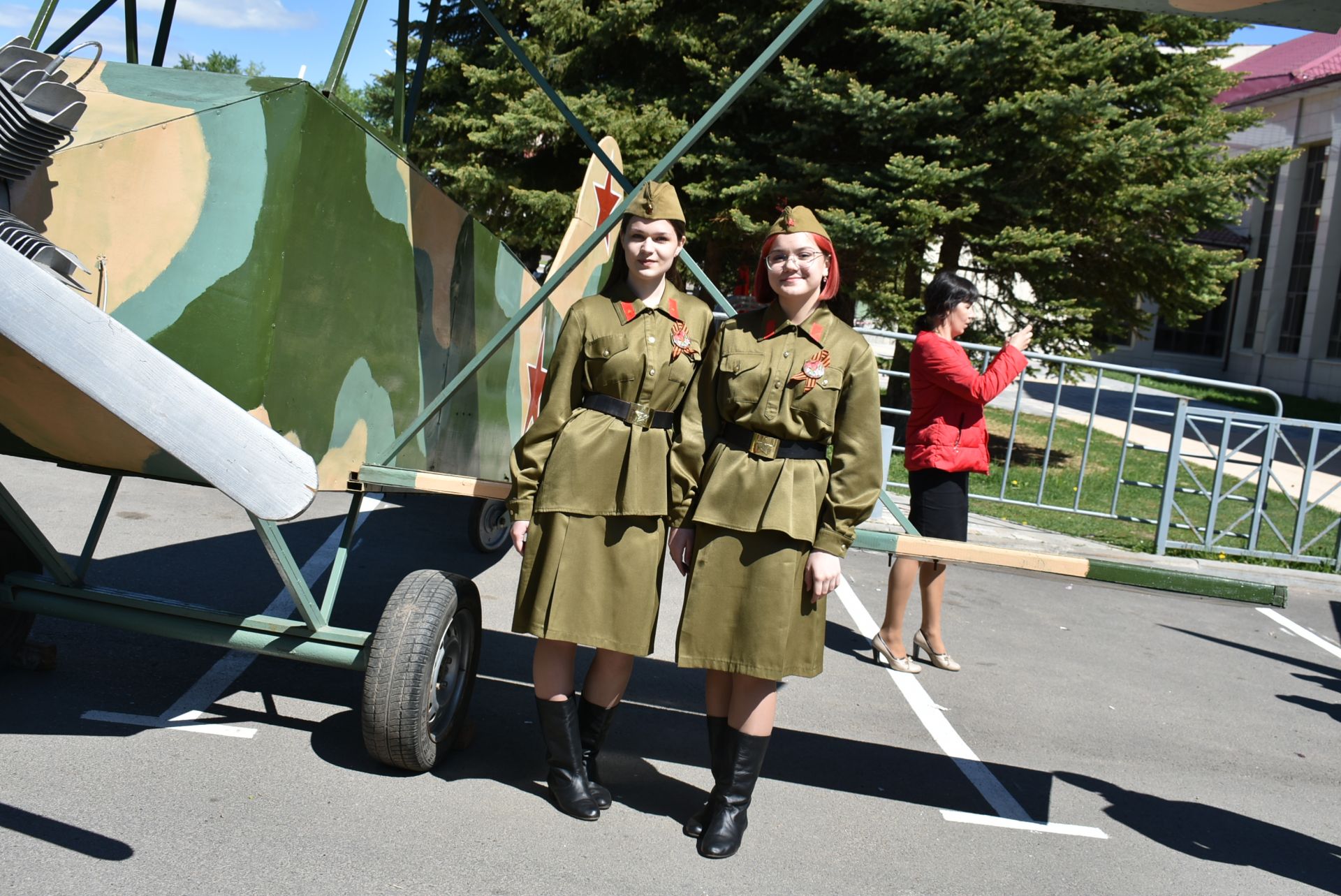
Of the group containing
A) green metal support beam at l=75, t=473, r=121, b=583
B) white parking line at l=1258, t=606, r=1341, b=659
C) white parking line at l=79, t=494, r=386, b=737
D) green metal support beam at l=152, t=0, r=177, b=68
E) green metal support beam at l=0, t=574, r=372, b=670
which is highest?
green metal support beam at l=152, t=0, r=177, b=68

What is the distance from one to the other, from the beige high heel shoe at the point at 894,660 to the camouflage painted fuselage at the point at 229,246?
2797 millimetres

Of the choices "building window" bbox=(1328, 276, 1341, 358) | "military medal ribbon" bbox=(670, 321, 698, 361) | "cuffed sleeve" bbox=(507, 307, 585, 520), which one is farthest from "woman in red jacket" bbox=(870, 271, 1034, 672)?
"building window" bbox=(1328, 276, 1341, 358)

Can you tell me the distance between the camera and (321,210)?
10.9ft

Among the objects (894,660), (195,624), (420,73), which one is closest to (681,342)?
(195,624)

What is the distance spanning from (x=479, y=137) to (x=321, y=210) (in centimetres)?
968

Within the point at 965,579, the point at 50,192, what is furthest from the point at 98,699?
the point at 965,579

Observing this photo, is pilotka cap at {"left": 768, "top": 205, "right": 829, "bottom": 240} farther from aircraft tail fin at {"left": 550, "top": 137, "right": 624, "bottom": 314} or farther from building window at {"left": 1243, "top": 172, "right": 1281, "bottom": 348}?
building window at {"left": 1243, "top": 172, "right": 1281, "bottom": 348}

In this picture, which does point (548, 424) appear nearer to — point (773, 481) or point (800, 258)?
point (773, 481)

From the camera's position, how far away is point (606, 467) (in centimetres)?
316

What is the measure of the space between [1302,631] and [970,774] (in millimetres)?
4052

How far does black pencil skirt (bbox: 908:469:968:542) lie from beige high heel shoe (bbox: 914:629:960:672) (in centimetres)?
68

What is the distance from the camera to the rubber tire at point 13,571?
3.87 meters

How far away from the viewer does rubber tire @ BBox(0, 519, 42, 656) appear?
3871 mm

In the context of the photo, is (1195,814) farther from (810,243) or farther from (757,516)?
(810,243)
